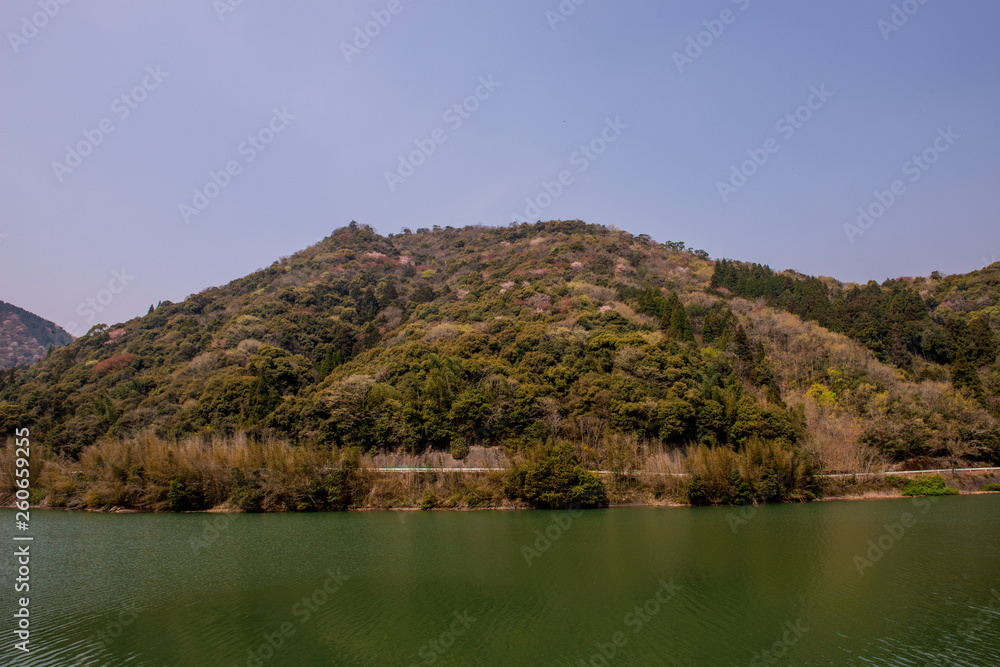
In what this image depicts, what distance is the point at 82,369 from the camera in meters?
59.2

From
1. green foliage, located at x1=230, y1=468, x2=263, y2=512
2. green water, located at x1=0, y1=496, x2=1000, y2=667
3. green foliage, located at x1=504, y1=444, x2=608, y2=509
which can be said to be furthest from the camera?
green foliage, located at x1=230, y1=468, x2=263, y2=512

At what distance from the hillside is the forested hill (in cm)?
19

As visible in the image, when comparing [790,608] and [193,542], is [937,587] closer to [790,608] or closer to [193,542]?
[790,608]

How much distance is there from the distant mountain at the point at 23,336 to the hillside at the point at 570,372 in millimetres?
71111

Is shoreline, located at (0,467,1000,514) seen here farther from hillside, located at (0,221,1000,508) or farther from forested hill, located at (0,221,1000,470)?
forested hill, located at (0,221,1000,470)

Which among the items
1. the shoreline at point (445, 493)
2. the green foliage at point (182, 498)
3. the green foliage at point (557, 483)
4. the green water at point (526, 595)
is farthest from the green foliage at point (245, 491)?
the green foliage at point (557, 483)

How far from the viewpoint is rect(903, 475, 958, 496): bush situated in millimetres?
34531

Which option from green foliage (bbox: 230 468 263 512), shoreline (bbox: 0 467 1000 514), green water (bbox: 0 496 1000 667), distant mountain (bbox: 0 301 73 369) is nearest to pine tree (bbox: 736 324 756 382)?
shoreline (bbox: 0 467 1000 514)

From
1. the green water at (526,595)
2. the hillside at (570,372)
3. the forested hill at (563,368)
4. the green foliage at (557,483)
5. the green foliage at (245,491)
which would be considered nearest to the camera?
the green water at (526,595)

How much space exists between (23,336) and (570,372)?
147748 mm

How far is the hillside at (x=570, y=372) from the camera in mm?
36844

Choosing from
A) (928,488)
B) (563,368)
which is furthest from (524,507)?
(928,488)

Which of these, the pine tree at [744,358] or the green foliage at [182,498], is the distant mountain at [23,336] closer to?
the green foliage at [182,498]

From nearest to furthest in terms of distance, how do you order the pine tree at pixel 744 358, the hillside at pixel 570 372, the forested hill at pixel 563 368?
the hillside at pixel 570 372
the forested hill at pixel 563 368
the pine tree at pixel 744 358
